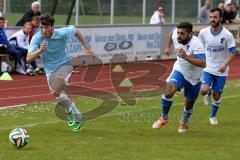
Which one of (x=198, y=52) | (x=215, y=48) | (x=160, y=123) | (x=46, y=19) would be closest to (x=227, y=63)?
(x=215, y=48)

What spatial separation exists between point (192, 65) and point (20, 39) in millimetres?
11776

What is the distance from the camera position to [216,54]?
14117mm

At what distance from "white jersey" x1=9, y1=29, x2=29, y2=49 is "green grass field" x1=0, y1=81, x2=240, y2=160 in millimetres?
7052

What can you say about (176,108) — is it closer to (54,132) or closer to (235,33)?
(54,132)

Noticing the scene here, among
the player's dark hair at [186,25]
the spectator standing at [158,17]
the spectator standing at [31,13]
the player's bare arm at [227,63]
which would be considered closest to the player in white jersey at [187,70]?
the player's dark hair at [186,25]

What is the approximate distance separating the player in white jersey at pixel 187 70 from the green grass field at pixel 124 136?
20.4 inches

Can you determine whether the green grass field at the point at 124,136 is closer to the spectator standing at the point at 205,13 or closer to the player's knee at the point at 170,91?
the player's knee at the point at 170,91

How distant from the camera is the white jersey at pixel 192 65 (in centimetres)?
1241

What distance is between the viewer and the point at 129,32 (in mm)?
28328

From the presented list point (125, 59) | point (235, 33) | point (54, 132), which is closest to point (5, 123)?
point (54, 132)

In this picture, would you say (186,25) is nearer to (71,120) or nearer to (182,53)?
(182,53)

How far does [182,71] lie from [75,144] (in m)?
2.36

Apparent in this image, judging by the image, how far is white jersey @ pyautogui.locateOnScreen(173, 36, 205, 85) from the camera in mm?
12406

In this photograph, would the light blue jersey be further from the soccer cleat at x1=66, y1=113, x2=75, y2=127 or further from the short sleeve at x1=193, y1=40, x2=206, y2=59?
the short sleeve at x1=193, y1=40, x2=206, y2=59
